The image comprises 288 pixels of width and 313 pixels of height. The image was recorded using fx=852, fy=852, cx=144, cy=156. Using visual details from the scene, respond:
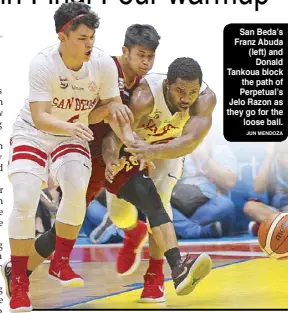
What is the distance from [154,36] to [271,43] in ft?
2.34

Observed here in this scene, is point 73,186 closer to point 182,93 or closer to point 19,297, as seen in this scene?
point 19,297

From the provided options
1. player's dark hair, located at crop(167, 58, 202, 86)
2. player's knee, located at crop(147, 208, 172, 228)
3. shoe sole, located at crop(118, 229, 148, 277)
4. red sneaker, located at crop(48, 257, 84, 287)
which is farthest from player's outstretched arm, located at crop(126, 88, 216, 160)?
red sneaker, located at crop(48, 257, 84, 287)

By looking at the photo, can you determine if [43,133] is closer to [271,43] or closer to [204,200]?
[204,200]

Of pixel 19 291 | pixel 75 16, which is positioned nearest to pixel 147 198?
pixel 19 291

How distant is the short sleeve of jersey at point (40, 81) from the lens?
15.7 ft

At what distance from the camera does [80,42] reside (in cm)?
477

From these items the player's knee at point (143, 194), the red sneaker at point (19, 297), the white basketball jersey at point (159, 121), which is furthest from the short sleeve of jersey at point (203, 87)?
the red sneaker at point (19, 297)

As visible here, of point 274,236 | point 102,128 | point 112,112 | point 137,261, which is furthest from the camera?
point 137,261

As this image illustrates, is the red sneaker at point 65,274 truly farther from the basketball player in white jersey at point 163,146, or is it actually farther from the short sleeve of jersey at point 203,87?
the short sleeve of jersey at point 203,87

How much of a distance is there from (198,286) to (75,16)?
1742 millimetres

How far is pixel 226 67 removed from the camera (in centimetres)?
510

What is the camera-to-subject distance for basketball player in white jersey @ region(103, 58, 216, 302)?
16.2 ft

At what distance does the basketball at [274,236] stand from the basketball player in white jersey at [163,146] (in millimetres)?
436

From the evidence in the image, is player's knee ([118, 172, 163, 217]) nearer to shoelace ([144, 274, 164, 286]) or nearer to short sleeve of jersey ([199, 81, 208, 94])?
shoelace ([144, 274, 164, 286])
